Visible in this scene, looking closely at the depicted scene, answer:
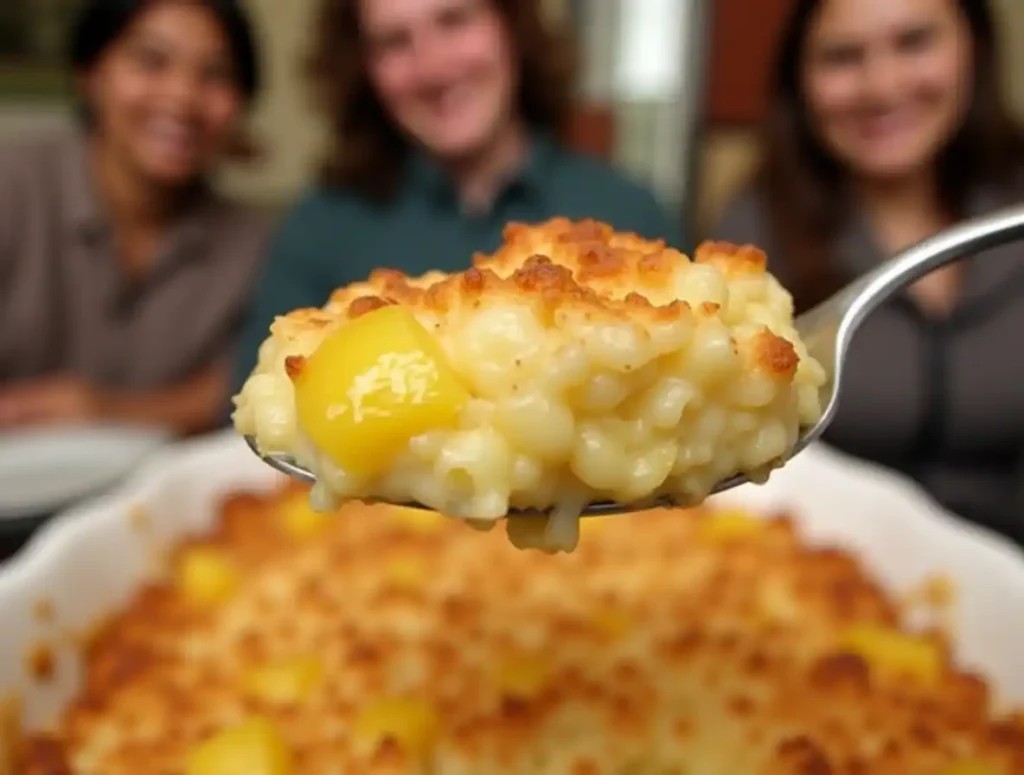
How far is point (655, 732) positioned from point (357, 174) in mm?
1328

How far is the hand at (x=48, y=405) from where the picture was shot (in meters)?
2.06

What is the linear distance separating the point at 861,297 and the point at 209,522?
96 centimetres

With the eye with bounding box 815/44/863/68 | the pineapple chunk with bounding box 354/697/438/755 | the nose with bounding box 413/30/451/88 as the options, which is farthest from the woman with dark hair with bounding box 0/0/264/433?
the pineapple chunk with bounding box 354/697/438/755

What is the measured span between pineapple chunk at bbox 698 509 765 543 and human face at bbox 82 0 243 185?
1355 mm

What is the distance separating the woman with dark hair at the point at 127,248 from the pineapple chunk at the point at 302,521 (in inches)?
33.9

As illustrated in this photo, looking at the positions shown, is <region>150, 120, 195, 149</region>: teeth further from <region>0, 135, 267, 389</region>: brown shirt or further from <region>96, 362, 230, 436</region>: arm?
<region>96, 362, 230, 436</region>: arm

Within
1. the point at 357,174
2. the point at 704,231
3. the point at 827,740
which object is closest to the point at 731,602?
the point at 827,740

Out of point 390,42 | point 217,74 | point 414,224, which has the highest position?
point 390,42

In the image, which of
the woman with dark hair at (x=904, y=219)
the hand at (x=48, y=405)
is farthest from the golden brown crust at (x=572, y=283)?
the hand at (x=48, y=405)

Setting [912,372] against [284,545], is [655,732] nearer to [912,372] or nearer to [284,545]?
[284,545]

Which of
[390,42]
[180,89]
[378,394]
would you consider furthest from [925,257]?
[180,89]

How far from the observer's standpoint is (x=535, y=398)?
1.92 ft

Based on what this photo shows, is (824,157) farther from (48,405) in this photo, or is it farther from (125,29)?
(48,405)

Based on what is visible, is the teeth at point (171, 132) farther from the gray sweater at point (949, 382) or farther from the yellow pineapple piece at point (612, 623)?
the yellow pineapple piece at point (612, 623)
